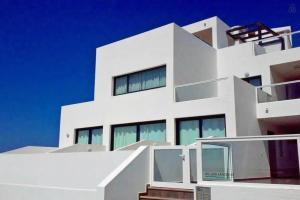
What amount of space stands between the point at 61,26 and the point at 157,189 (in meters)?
18.9

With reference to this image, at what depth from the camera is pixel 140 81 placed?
1634 cm

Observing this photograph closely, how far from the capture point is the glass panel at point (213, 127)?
1288cm

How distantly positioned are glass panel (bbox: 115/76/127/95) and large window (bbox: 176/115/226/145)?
4031mm

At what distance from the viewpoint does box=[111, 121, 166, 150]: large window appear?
1482cm

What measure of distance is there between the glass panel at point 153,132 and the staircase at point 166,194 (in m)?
3.67

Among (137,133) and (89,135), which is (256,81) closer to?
(137,133)

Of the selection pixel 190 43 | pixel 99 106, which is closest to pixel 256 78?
pixel 190 43

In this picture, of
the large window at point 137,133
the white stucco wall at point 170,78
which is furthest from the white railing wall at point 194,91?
the large window at point 137,133

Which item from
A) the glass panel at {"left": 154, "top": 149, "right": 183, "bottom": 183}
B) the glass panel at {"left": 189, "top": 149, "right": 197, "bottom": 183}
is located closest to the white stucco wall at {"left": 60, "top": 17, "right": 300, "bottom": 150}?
the glass panel at {"left": 189, "top": 149, "right": 197, "bottom": 183}

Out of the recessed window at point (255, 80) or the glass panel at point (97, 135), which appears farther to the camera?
the glass panel at point (97, 135)

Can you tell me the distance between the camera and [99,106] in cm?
1755

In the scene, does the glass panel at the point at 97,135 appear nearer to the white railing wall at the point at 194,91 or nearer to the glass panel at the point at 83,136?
the glass panel at the point at 83,136

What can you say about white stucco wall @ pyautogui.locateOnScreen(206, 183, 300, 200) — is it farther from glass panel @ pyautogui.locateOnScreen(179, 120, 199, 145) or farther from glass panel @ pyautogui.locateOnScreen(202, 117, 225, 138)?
glass panel @ pyautogui.locateOnScreen(179, 120, 199, 145)

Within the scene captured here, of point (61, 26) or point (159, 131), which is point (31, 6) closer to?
point (61, 26)
